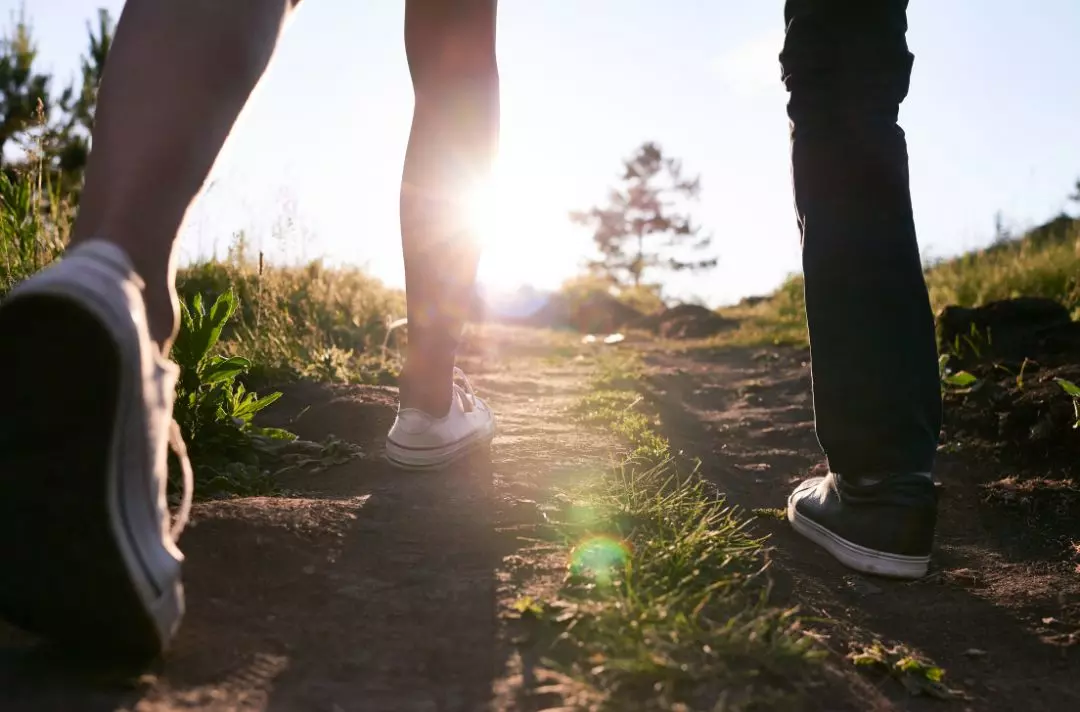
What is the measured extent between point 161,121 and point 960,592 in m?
1.92

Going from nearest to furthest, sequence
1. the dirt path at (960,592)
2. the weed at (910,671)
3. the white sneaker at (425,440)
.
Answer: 1. the weed at (910,671)
2. the dirt path at (960,592)
3. the white sneaker at (425,440)

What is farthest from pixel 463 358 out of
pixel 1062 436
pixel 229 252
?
pixel 1062 436

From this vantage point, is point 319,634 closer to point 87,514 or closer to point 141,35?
point 87,514

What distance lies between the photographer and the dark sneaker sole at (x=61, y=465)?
1.01 m

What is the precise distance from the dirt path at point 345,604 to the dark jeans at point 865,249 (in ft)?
2.67

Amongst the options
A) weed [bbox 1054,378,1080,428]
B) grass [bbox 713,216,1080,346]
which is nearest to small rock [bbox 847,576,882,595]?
weed [bbox 1054,378,1080,428]

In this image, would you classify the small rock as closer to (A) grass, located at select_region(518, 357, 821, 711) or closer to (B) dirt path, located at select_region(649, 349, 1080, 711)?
(B) dirt path, located at select_region(649, 349, 1080, 711)

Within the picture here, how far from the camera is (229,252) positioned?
224 inches

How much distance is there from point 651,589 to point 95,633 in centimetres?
87

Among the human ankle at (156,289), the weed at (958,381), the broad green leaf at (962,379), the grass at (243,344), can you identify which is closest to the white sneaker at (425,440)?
the grass at (243,344)

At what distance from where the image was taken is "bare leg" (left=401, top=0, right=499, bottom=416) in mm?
2201

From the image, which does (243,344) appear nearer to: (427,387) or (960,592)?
(427,387)

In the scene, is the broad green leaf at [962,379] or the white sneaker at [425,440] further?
the broad green leaf at [962,379]

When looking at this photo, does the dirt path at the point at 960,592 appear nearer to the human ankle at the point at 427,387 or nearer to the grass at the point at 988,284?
the human ankle at the point at 427,387
